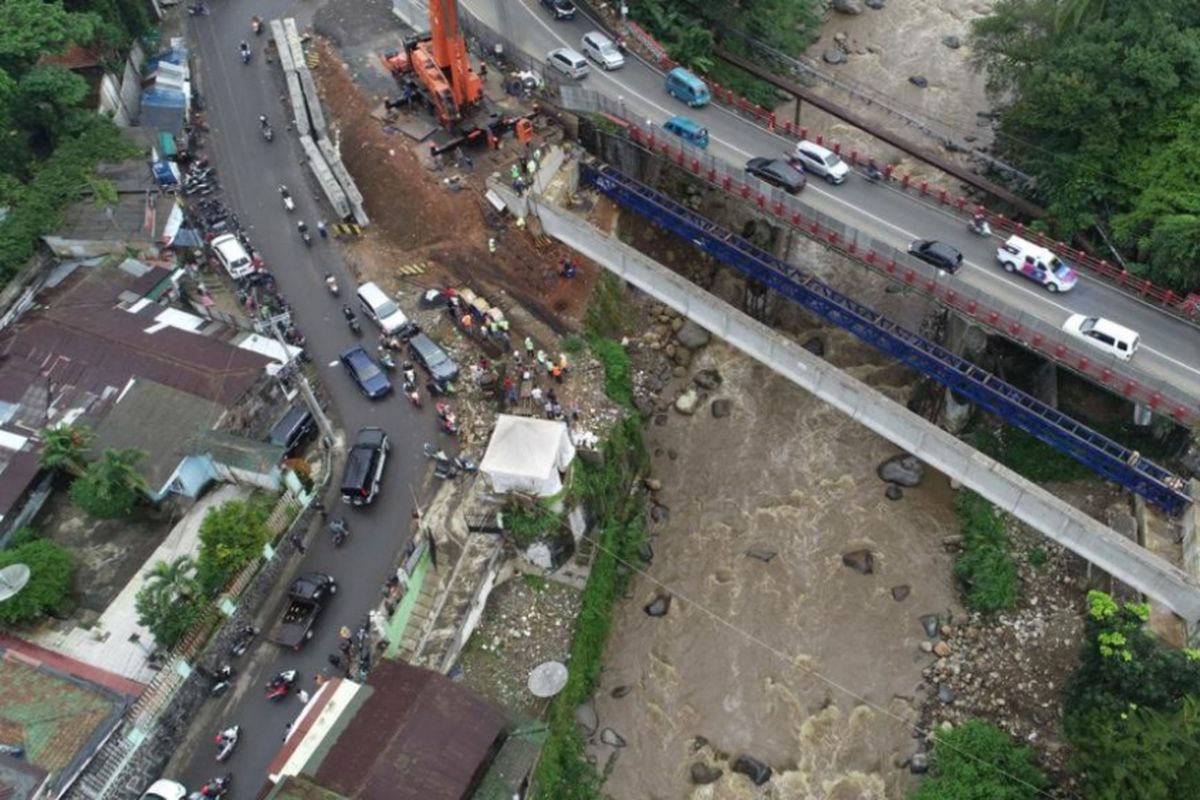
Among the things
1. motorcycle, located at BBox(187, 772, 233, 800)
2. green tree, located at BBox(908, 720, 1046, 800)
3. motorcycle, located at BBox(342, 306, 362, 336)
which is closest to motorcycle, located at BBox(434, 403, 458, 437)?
motorcycle, located at BBox(342, 306, 362, 336)

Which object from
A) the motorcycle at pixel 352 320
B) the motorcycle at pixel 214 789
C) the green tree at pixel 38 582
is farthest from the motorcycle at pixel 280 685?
the motorcycle at pixel 352 320

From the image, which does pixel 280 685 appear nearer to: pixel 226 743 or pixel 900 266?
pixel 226 743

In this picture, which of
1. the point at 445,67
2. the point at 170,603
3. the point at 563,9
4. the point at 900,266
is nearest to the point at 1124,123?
the point at 900,266

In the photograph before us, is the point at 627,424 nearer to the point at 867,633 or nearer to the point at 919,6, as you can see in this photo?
the point at 867,633

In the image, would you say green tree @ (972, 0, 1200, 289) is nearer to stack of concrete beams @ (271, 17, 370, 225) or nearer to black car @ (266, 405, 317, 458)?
stack of concrete beams @ (271, 17, 370, 225)

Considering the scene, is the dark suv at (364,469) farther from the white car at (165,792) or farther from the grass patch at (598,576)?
the white car at (165,792)

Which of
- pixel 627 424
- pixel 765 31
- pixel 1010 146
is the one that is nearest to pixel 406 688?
pixel 627 424
